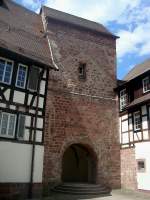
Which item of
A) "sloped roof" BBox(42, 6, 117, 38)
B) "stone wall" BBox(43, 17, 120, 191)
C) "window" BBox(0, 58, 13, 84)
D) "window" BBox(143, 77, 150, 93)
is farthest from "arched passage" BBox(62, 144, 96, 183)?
"sloped roof" BBox(42, 6, 117, 38)

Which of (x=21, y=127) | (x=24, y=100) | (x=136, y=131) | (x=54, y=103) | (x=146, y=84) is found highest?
(x=146, y=84)

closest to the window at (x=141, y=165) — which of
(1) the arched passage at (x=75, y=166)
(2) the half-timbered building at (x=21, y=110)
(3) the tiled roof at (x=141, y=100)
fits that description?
(3) the tiled roof at (x=141, y=100)

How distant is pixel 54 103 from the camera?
591 inches

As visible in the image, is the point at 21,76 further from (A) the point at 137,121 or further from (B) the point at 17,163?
(A) the point at 137,121

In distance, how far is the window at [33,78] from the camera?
1334 centimetres

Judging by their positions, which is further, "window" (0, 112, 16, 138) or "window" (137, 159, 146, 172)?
"window" (137, 159, 146, 172)

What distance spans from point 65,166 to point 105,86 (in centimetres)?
665

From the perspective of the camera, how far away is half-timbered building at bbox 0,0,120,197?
12352 millimetres

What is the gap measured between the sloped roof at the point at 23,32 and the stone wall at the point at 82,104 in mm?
902

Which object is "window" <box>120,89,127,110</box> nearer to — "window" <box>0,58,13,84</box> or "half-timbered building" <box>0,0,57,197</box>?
"half-timbered building" <box>0,0,57,197</box>

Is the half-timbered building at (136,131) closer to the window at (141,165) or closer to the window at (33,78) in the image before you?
the window at (141,165)

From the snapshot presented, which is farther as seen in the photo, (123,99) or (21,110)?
(123,99)

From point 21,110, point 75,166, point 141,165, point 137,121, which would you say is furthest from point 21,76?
point 75,166

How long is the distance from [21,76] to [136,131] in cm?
704
